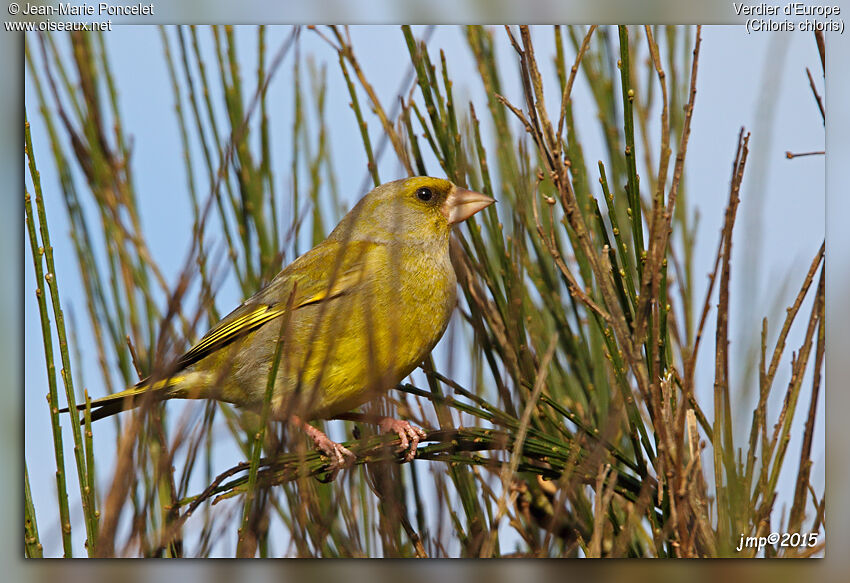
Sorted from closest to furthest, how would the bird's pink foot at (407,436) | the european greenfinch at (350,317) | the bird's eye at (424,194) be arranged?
the bird's pink foot at (407,436)
the european greenfinch at (350,317)
the bird's eye at (424,194)

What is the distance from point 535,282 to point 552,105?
0.52 metres

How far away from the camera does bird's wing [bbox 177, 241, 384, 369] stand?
254cm

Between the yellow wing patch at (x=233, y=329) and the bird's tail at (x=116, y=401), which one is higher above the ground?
the yellow wing patch at (x=233, y=329)

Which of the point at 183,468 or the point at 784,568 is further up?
the point at 183,468

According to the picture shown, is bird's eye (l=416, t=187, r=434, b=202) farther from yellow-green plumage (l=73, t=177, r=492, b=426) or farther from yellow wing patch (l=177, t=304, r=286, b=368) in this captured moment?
yellow wing patch (l=177, t=304, r=286, b=368)

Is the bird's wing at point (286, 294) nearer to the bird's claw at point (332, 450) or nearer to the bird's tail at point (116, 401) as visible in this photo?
the bird's tail at point (116, 401)

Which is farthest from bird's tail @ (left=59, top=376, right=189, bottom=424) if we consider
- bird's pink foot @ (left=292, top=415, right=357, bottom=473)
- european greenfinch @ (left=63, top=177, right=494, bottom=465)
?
bird's pink foot @ (left=292, top=415, right=357, bottom=473)

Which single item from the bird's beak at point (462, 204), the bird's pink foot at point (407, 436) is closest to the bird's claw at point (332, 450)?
the bird's pink foot at point (407, 436)

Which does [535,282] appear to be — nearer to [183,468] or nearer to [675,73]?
[675,73]

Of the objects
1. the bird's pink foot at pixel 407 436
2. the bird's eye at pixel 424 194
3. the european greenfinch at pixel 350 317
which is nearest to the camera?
the bird's pink foot at pixel 407 436

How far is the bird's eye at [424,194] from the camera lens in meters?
2.66

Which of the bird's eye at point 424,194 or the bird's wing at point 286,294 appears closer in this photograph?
the bird's wing at point 286,294

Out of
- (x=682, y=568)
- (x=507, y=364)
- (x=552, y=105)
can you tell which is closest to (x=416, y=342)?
(x=507, y=364)

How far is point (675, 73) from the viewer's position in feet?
8.52
